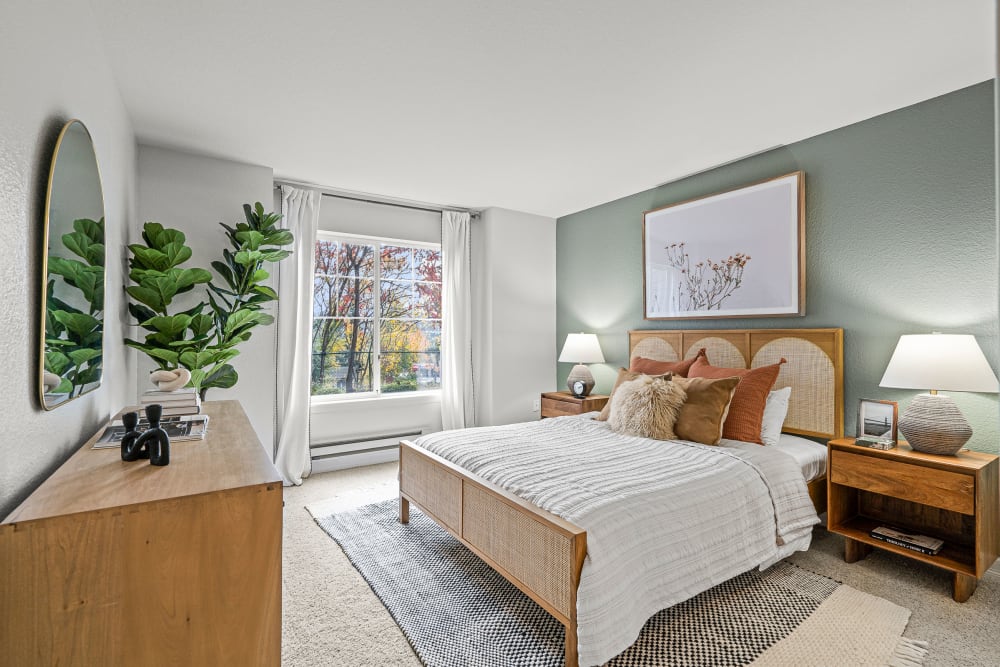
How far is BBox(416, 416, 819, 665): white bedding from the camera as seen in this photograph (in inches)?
66.8

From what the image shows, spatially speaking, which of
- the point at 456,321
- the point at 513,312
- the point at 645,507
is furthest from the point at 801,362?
the point at 456,321

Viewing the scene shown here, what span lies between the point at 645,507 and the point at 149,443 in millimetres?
1701

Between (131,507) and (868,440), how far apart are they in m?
3.14

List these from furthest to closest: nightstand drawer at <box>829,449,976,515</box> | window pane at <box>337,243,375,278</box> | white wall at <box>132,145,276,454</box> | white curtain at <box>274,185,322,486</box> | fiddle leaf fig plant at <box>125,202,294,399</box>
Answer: window pane at <box>337,243,375,278</box>
white curtain at <box>274,185,322,486</box>
white wall at <box>132,145,276,454</box>
fiddle leaf fig plant at <box>125,202,294,399</box>
nightstand drawer at <box>829,449,976,515</box>

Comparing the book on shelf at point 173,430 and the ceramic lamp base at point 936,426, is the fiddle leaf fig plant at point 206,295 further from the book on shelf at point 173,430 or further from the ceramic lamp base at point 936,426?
the ceramic lamp base at point 936,426

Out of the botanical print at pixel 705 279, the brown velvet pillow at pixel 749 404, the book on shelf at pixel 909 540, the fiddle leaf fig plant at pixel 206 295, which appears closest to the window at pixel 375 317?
the fiddle leaf fig plant at pixel 206 295

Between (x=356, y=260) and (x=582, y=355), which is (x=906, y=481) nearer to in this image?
(x=582, y=355)

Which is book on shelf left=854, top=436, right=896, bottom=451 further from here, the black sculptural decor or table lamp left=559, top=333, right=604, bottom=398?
the black sculptural decor

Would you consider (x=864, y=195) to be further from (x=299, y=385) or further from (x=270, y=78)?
(x=299, y=385)

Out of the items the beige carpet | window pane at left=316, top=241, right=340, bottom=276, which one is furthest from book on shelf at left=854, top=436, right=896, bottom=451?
window pane at left=316, top=241, right=340, bottom=276

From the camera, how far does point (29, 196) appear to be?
3.98 feet

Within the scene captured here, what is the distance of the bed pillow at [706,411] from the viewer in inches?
109

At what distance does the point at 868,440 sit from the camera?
254cm

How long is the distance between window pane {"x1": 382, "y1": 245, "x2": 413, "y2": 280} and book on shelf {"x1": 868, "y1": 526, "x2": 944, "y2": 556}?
4.01m
